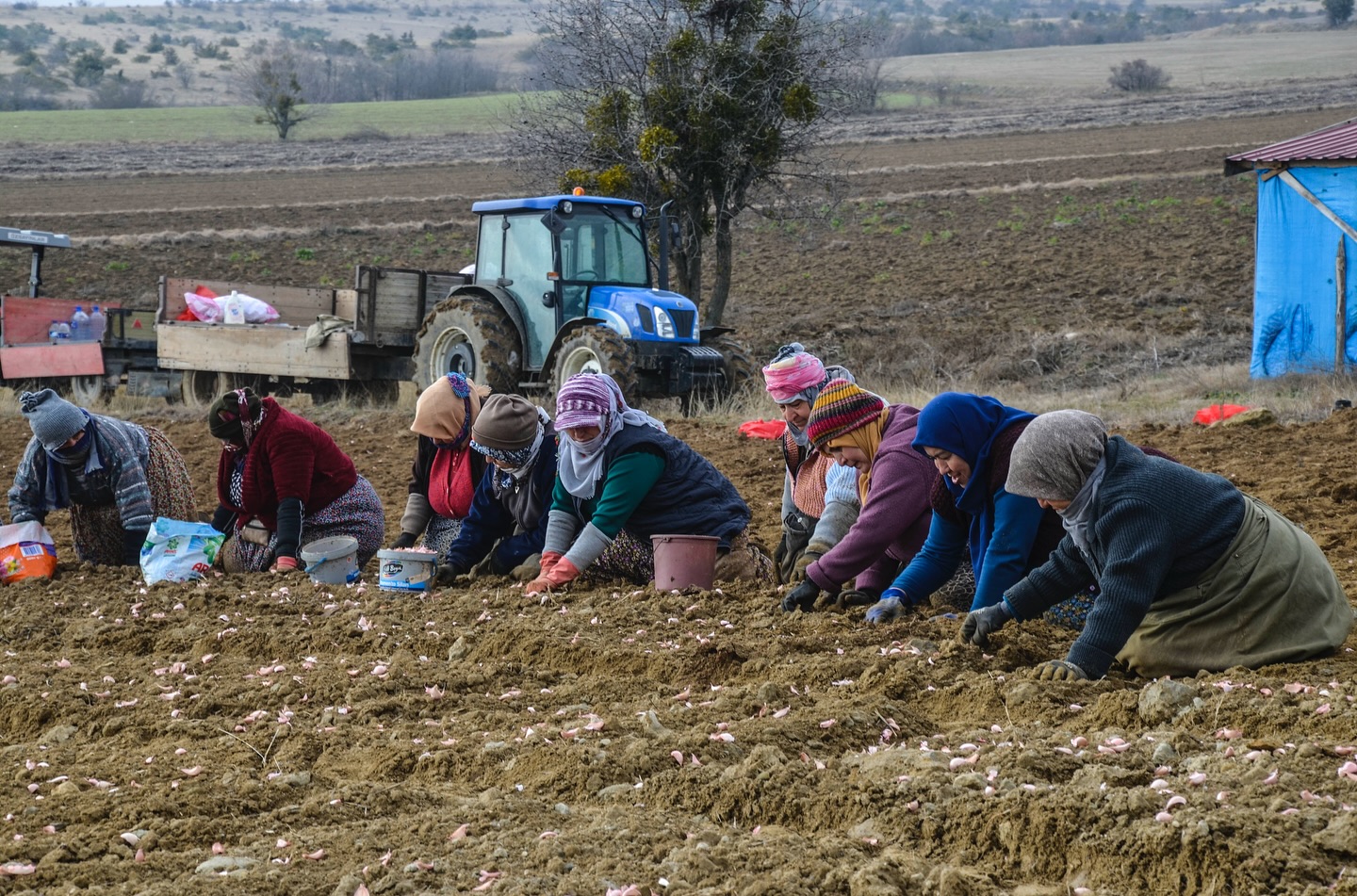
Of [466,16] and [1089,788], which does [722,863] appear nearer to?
[1089,788]

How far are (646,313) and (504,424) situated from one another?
18.9 feet

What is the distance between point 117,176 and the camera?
39406 mm

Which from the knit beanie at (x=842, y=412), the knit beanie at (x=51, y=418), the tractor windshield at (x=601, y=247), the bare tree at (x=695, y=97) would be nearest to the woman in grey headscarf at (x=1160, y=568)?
the knit beanie at (x=842, y=412)

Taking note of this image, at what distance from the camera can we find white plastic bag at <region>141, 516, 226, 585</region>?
6887mm

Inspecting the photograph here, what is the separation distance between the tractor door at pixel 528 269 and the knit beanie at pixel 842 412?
7132 mm

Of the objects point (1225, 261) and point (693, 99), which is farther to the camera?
point (1225, 261)

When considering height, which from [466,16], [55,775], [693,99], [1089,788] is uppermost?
[466,16]

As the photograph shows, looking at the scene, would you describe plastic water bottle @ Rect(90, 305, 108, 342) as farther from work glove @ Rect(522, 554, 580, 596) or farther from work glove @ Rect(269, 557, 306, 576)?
work glove @ Rect(522, 554, 580, 596)

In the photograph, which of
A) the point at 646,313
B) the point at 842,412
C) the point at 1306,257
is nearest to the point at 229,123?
the point at 646,313

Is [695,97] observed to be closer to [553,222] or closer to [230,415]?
[553,222]

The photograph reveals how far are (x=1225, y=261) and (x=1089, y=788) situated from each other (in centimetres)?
1731

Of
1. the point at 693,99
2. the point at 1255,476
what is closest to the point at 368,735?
the point at 1255,476

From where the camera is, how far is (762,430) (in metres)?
11.2

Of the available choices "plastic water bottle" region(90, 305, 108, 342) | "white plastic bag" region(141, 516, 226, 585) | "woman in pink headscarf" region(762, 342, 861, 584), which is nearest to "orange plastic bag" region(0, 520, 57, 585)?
"white plastic bag" region(141, 516, 226, 585)
